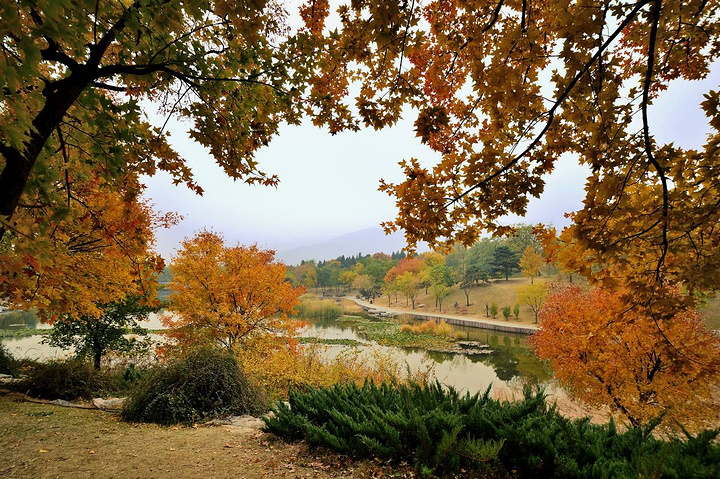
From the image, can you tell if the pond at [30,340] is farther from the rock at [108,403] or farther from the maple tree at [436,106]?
the maple tree at [436,106]

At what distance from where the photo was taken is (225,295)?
40.0 ft

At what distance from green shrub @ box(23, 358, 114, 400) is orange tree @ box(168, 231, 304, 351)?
12.8 feet

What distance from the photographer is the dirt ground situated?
3527 millimetres

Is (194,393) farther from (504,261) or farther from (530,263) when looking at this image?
(504,261)

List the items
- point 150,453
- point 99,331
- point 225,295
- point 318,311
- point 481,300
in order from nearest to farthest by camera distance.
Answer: point 150,453 < point 99,331 < point 225,295 < point 318,311 < point 481,300

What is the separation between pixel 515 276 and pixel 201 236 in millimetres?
54913

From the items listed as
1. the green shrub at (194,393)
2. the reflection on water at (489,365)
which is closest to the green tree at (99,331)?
the green shrub at (194,393)

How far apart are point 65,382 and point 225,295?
5.32 meters

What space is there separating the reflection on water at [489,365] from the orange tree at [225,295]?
292cm

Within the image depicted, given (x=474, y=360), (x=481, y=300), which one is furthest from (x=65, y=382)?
(x=481, y=300)

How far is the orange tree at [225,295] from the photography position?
38.5ft

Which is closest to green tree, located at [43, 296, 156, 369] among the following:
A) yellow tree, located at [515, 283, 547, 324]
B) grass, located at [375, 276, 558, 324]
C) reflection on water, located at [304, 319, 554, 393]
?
reflection on water, located at [304, 319, 554, 393]

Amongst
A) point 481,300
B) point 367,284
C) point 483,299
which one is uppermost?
point 367,284

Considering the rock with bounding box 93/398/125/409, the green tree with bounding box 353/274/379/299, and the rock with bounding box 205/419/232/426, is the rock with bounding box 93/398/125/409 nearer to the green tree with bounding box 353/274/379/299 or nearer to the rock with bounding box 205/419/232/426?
the rock with bounding box 205/419/232/426
